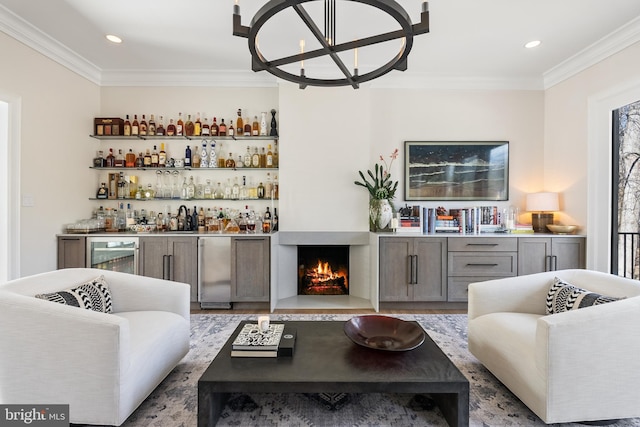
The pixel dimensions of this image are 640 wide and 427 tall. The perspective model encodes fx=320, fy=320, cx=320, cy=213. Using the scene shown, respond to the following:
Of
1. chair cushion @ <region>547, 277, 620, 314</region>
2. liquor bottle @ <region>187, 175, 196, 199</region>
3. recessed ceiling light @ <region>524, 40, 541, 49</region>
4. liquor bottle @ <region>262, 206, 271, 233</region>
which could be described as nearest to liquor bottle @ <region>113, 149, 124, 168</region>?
liquor bottle @ <region>187, 175, 196, 199</region>

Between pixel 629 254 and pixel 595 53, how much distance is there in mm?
2404

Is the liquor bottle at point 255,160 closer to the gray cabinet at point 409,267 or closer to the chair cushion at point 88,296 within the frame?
the gray cabinet at point 409,267

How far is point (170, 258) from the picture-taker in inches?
143

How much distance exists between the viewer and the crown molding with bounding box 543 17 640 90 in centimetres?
299

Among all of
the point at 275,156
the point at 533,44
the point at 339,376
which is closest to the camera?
the point at 339,376

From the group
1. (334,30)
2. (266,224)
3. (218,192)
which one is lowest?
(266,224)

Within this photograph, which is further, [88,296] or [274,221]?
[274,221]

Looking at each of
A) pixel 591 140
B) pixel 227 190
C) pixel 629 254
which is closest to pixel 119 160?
pixel 227 190

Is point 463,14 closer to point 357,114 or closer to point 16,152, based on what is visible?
point 357,114

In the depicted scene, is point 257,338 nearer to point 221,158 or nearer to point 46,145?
point 221,158

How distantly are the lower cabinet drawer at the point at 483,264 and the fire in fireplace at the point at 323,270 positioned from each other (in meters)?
1.36

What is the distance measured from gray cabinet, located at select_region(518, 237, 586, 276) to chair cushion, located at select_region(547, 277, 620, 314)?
4.76 feet

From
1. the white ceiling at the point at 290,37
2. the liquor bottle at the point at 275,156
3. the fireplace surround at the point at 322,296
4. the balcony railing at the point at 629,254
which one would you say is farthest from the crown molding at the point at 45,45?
the balcony railing at the point at 629,254

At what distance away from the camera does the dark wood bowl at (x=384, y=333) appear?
71.6 inches
